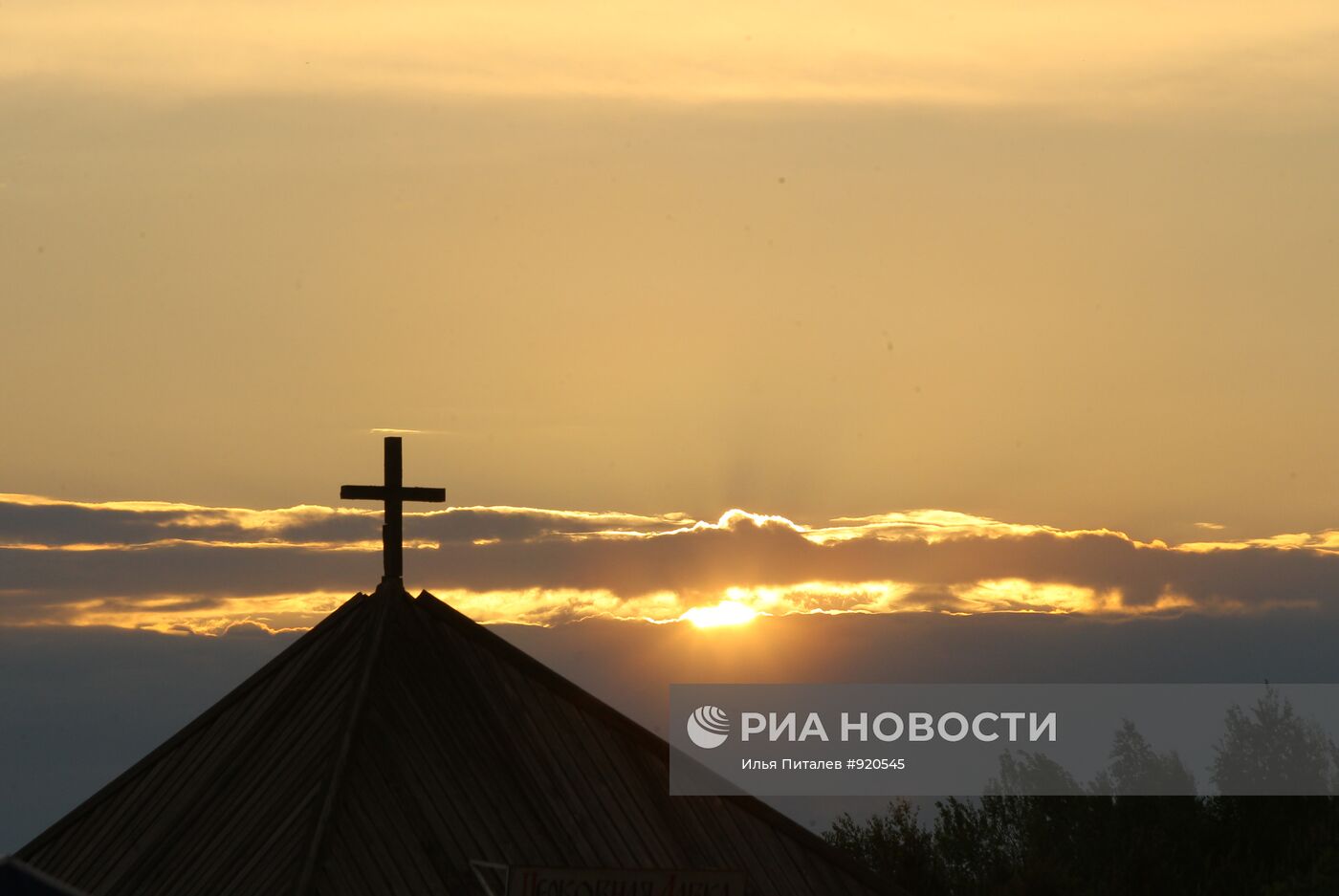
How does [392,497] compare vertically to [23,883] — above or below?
above

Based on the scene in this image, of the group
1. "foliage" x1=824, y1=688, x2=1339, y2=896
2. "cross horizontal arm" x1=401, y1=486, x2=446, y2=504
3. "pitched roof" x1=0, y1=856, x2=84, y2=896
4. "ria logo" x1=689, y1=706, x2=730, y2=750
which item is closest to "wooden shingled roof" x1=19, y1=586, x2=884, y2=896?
"cross horizontal arm" x1=401, y1=486, x2=446, y2=504

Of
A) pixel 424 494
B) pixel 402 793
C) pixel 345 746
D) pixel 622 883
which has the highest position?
pixel 424 494

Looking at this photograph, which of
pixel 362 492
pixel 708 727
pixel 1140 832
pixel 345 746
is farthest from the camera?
pixel 1140 832

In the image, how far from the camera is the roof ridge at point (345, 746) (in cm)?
1845

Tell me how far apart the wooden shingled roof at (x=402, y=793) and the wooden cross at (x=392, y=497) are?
475 mm

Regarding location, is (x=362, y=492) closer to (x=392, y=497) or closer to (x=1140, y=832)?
(x=392, y=497)

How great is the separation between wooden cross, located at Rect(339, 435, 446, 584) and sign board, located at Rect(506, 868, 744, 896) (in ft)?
17.4

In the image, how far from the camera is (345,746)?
20266 mm

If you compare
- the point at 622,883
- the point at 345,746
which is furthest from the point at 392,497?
the point at 622,883

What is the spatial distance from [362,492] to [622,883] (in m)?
6.67

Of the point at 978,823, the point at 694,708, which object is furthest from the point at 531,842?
the point at 978,823

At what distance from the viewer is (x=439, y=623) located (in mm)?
22875

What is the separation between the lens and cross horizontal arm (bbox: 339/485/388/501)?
23500mm

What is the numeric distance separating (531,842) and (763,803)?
4.01 meters
